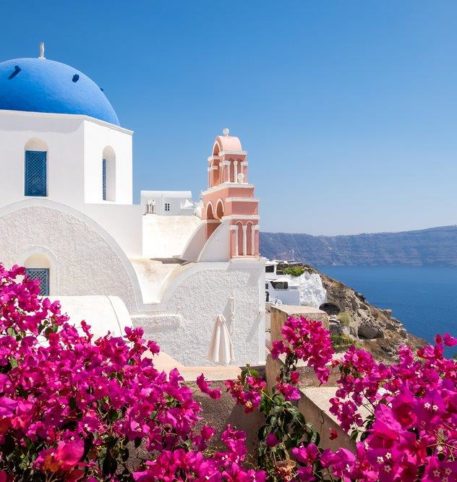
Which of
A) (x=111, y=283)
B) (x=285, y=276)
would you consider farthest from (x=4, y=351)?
(x=285, y=276)

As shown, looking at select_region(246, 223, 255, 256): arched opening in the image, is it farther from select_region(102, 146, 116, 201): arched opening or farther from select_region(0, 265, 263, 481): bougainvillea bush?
select_region(0, 265, 263, 481): bougainvillea bush

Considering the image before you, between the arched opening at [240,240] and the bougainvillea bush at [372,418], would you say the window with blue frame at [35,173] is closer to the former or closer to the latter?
the arched opening at [240,240]

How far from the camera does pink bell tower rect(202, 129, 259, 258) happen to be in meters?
10.2

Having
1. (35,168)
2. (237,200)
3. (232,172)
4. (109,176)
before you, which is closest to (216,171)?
(232,172)

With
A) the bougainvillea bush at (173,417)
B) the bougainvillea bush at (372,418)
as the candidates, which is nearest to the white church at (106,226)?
the bougainvillea bush at (173,417)

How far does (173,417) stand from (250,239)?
8.49m

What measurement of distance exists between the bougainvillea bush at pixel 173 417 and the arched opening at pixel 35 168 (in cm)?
802

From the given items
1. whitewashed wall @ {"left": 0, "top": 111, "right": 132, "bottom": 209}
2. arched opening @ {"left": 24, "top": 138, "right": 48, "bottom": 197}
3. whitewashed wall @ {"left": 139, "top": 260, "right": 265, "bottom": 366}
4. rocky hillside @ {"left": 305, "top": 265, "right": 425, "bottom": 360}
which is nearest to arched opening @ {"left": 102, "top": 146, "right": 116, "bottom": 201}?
whitewashed wall @ {"left": 0, "top": 111, "right": 132, "bottom": 209}

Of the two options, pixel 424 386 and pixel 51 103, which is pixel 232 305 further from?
pixel 424 386

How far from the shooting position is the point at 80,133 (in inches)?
407

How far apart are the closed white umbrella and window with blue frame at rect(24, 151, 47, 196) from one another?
465 cm

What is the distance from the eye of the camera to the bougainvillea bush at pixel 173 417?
1.34 metres

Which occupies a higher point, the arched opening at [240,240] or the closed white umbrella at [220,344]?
the arched opening at [240,240]

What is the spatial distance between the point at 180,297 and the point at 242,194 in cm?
255
